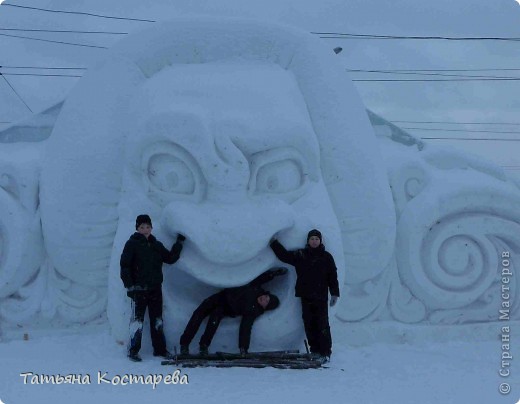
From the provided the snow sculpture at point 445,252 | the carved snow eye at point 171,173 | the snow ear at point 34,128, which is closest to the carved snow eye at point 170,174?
the carved snow eye at point 171,173

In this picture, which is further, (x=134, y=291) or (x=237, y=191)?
(x=237, y=191)

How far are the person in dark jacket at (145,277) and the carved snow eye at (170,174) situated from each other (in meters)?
0.29

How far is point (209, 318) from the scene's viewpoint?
3.86m

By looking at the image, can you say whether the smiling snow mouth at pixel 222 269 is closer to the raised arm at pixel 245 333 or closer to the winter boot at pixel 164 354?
the raised arm at pixel 245 333

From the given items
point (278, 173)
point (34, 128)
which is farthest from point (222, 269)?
point (34, 128)

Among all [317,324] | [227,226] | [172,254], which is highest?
[227,226]

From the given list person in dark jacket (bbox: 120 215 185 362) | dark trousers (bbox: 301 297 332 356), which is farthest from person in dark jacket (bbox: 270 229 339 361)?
person in dark jacket (bbox: 120 215 185 362)

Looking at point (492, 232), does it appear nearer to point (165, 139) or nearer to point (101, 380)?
point (165, 139)

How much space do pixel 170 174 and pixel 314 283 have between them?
1.11m

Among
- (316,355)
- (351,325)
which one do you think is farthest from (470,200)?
(316,355)

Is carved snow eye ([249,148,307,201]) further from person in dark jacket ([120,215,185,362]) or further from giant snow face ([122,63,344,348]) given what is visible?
person in dark jacket ([120,215,185,362])

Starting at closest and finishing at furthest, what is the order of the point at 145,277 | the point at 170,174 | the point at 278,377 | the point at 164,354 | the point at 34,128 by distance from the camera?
the point at 278,377, the point at 145,277, the point at 164,354, the point at 170,174, the point at 34,128

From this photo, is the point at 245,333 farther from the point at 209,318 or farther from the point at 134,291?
the point at 134,291

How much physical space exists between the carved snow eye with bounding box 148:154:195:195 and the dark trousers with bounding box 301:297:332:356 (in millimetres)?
997
